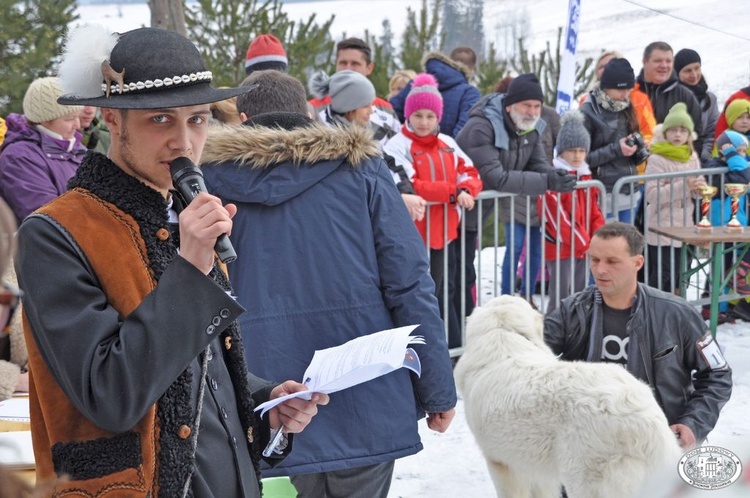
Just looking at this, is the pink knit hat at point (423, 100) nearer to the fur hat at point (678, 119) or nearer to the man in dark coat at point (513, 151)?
the man in dark coat at point (513, 151)

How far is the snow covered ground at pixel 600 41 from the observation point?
501 cm

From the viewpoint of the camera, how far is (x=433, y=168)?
247 inches

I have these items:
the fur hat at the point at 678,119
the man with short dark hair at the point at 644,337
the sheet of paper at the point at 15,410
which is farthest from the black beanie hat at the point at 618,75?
the sheet of paper at the point at 15,410

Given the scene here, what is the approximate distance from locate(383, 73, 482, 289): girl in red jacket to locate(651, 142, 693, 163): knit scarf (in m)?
2.28

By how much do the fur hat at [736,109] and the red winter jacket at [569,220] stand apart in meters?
2.00

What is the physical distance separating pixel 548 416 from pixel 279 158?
152 centimetres

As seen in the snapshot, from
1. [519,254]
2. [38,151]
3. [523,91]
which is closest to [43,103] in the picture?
[38,151]

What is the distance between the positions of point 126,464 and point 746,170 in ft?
23.7

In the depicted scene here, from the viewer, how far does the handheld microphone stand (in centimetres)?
176

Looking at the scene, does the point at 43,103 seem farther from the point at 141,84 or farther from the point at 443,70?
the point at 141,84

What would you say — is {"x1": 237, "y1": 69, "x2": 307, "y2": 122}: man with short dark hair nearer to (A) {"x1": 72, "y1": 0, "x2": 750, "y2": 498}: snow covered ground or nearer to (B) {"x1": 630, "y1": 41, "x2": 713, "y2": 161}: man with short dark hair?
(A) {"x1": 72, "y1": 0, "x2": 750, "y2": 498}: snow covered ground

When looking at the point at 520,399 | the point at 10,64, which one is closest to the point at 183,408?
the point at 520,399

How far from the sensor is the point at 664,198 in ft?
25.1

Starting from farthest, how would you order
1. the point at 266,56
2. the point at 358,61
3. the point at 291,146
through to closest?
1. the point at 358,61
2. the point at 266,56
3. the point at 291,146
